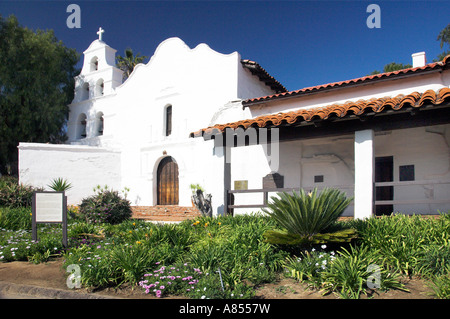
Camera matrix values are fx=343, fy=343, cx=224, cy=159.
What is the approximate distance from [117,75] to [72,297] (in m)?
16.7

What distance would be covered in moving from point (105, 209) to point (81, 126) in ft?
41.8

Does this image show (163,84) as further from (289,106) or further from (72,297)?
(72,297)

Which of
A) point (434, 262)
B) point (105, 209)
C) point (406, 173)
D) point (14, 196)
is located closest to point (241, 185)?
point (105, 209)

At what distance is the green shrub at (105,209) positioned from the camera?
9.82 metres

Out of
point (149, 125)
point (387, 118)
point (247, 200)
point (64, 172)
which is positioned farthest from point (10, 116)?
point (387, 118)

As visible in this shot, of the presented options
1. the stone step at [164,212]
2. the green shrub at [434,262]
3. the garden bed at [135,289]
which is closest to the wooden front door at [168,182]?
the stone step at [164,212]

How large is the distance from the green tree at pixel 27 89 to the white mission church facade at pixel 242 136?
121 centimetres

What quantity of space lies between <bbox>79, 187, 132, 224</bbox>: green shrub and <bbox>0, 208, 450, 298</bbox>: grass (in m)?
3.09

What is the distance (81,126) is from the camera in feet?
68.6

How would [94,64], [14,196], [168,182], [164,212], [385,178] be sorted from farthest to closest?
[94,64] → [168,182] → [164,212] → [14,196] → [385,178]

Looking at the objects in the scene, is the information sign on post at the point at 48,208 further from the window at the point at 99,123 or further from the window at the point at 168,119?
the window at the point at 99,123

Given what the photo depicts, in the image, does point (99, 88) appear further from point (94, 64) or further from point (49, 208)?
point (49, 208)

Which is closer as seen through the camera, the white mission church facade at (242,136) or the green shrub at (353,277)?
the green shrub at (353,277)

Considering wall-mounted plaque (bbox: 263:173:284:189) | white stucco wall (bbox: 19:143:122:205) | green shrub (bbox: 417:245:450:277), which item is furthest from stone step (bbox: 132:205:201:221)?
green shrub (bbox: 417:245:450:277)
